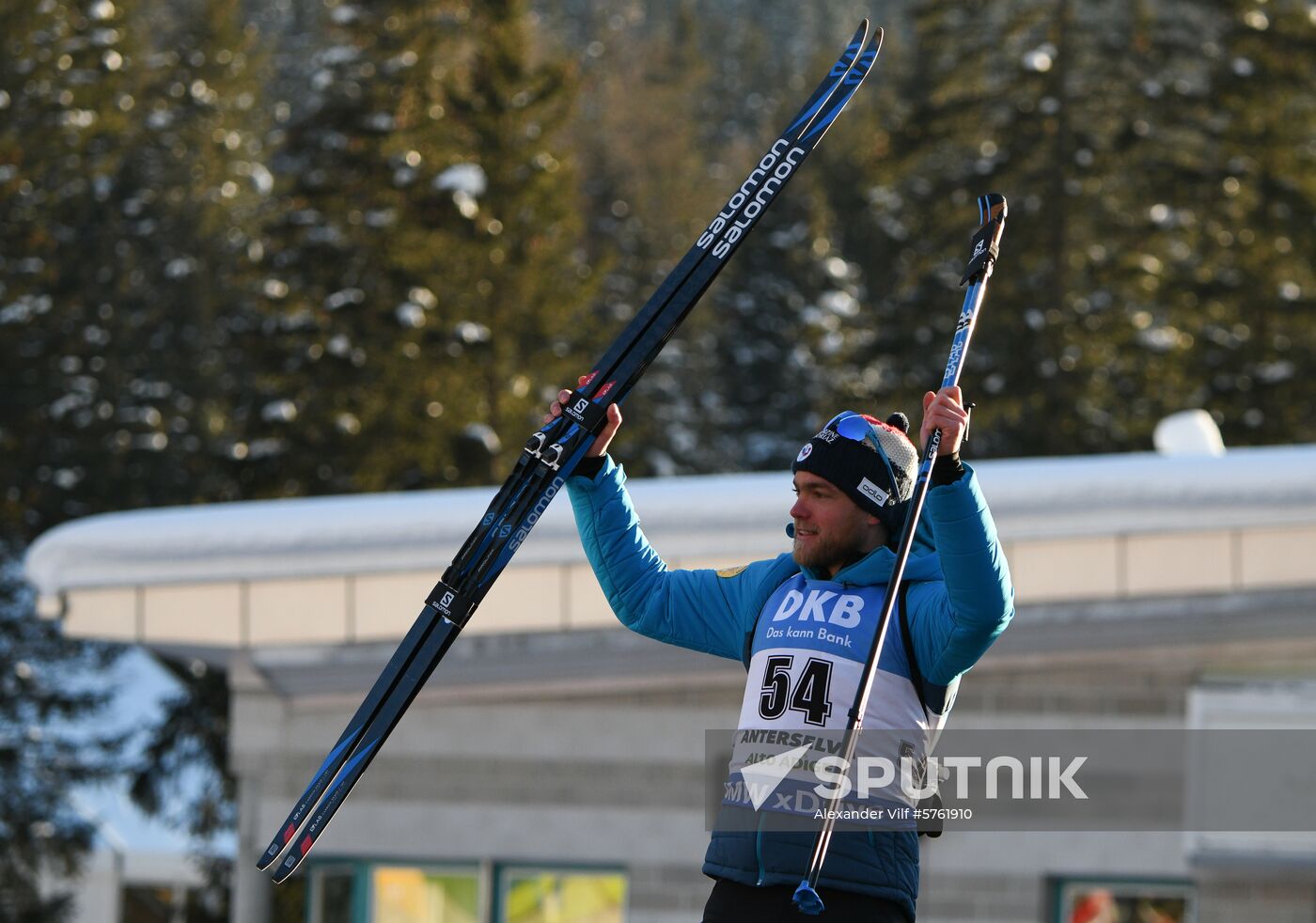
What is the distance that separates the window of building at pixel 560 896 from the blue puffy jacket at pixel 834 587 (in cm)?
513

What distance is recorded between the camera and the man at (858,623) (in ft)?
11.5

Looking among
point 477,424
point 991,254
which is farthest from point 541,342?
point 991,254

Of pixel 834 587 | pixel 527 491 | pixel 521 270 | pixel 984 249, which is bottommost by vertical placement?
pixel 834 587

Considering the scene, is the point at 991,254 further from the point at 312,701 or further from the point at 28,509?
the point at 28,509

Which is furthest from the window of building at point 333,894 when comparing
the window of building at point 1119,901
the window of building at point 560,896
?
the window of building at point 1119,901

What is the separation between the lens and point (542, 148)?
2673 centimetres

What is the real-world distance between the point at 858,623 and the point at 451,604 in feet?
4.04

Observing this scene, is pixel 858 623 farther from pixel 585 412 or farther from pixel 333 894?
pixel 333 894

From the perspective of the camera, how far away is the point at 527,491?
4.52 meters

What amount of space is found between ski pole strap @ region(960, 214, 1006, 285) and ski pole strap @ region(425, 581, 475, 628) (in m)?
1.52

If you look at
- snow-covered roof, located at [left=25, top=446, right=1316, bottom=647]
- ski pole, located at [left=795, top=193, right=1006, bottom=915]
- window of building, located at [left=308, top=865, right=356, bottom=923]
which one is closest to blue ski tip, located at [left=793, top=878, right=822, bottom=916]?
ski pole, located at [left=795, top=193, right=1006, bottom=915]

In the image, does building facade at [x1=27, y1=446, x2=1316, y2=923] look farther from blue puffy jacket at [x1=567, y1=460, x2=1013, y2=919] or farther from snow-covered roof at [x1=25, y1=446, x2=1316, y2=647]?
Result: blue puffy jacket at [x1=567, y1=460, x2=1013, y2=919]

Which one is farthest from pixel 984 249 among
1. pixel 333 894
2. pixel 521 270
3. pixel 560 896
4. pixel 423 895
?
pixel 521 270

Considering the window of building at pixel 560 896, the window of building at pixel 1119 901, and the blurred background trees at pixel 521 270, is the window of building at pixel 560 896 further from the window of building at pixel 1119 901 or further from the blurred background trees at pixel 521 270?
the blurred background trees at pixel 521 270
